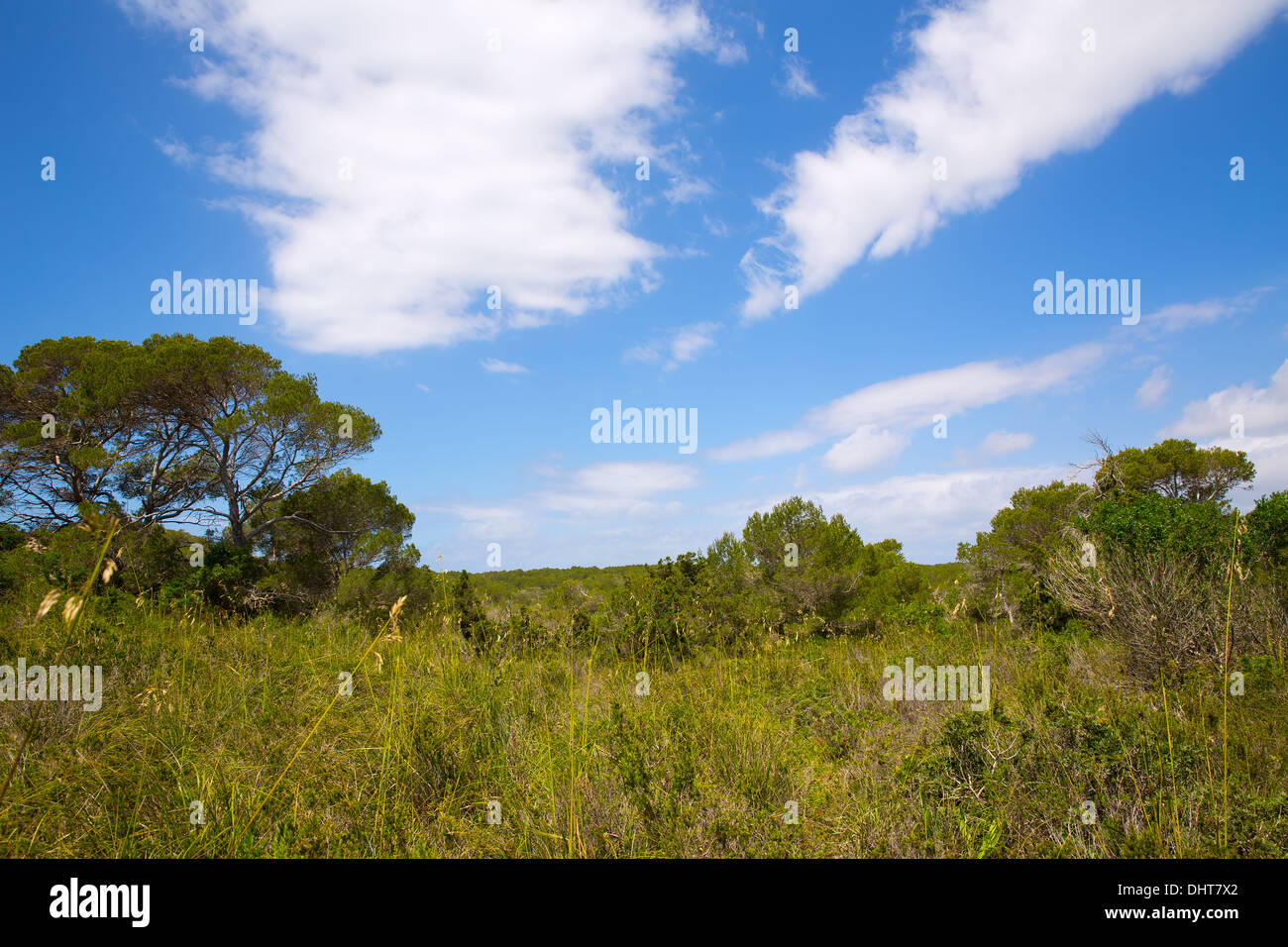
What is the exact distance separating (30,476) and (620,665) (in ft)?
57.7

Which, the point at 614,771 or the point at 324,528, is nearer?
the point at 614,771

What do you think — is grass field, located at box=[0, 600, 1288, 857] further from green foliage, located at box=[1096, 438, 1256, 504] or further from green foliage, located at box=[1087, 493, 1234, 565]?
green foliage, located at box=[1096, 438, 1256, 504]

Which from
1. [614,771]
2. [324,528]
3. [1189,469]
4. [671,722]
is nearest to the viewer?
[614,771]

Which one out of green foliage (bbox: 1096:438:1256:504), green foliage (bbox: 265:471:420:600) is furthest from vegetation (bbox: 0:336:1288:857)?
green foliage (bbox: 1096:438:1256:504)

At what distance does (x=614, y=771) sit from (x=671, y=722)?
3.48 feet

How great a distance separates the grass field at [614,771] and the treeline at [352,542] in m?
3.23

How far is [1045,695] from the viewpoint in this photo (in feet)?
18.2

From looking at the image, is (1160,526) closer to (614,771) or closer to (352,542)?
(614,771)

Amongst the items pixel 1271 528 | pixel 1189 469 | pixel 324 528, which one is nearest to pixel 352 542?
pixel 324 528

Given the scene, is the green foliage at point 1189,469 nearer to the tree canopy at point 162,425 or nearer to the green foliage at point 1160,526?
the green foliage at point 1160,526

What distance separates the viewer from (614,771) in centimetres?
371
